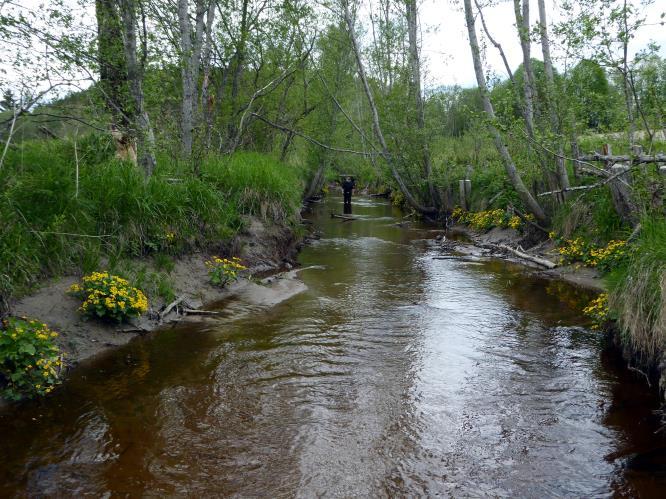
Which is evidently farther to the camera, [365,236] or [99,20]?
[365,236]

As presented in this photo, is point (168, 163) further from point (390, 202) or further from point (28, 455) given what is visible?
point (390, 202)

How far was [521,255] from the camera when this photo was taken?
12.6m

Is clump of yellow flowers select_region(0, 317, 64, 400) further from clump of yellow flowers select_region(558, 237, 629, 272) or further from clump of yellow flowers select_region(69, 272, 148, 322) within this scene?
clump of yellow flowers select_region(558, 237, 629, 272)

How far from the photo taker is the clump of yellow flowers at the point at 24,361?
4.95 metres

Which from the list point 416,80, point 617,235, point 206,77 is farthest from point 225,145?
point 617,235

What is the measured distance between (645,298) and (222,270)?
20.9ft

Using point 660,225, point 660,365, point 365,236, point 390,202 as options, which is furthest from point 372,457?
point 390,202

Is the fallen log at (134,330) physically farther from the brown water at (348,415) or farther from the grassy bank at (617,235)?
the grassy bank at (617,235)

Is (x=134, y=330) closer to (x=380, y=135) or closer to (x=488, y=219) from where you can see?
(x=488, y=219)

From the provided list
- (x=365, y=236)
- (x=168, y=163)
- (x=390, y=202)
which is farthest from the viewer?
(x=390, y=202)

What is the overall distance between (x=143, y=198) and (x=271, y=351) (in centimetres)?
327

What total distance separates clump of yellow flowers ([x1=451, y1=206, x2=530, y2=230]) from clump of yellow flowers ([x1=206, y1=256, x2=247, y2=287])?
857 cm

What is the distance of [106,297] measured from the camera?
21.8ft

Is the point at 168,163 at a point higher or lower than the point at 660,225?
higher
